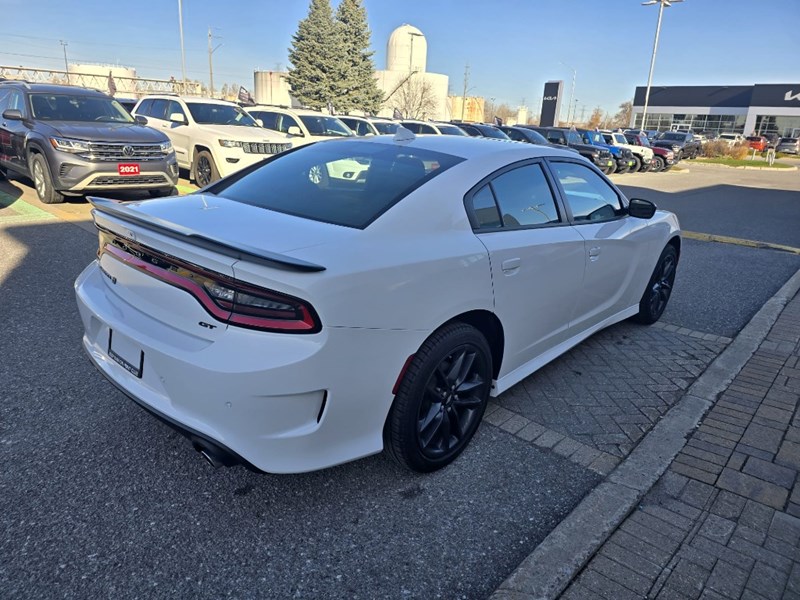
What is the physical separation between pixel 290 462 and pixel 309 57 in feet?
160

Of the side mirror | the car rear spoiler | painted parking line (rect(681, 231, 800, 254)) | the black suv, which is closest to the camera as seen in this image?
the car rear spoiler

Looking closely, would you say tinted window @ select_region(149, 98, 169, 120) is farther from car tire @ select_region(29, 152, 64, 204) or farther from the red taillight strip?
the red taillight strip

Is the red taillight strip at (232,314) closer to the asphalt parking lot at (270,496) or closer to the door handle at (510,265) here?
the asphalt parking lot at (270,496)

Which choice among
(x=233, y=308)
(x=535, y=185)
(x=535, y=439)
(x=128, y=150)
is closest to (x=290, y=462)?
(x=233, y=308)

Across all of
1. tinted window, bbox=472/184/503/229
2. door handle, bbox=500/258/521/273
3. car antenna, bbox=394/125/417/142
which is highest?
car antenna, bbox=394/125/417/142

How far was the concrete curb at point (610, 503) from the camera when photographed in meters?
2.16

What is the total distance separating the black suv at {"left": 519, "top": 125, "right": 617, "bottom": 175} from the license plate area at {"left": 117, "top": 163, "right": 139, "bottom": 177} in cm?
1615

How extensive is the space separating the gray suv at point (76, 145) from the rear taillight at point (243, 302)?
6.97 metres

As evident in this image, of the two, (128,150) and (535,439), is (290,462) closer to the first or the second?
(535,439)

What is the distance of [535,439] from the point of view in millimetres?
3201

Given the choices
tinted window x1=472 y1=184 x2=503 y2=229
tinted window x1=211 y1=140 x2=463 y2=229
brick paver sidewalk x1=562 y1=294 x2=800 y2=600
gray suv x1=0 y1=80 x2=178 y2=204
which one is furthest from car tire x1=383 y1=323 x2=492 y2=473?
gray suv x1=0 y1=80 x2=178 y2=204

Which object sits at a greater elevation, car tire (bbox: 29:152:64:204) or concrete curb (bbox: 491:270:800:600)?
car tire (bbox: 29:152:64:204)

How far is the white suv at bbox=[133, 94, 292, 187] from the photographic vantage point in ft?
34.1

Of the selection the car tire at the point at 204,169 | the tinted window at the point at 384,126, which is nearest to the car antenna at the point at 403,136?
the car tire at the point at 204,169
